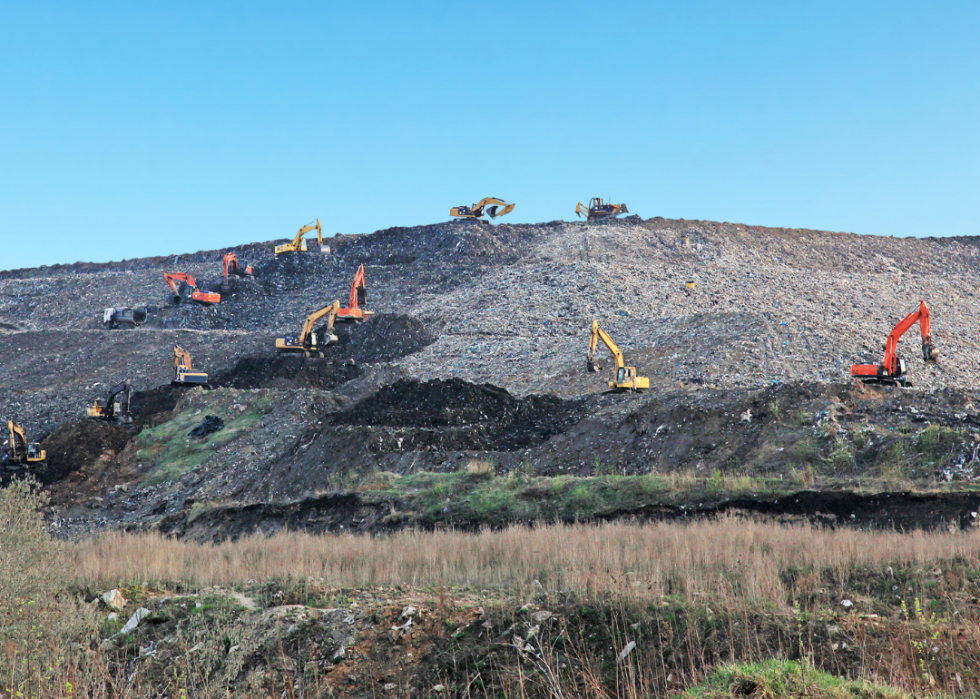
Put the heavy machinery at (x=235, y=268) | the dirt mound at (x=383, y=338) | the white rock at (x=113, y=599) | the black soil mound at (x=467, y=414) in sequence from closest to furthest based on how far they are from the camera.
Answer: the white rock at (x=113, y=599) → the black soil mound at (x=467, y=414) → the dirt mound at (x=383, y=338) → the heavy machinery at (x=235, y=268)

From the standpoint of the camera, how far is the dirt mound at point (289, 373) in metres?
30.0

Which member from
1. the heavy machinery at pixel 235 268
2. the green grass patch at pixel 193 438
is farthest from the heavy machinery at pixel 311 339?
the heavy machinery at pixel 235 268

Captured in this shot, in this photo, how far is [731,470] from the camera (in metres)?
16.2

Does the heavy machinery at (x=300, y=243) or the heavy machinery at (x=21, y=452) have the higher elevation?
the heavy machinery at (x=300, y=243)

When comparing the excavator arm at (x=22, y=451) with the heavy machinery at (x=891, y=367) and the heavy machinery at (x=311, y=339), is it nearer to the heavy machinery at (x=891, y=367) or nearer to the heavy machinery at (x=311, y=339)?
the heavy machinery at (x=311, y=339)

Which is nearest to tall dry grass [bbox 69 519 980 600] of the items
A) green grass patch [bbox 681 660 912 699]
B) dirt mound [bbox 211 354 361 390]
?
green grass patch [bbox 681 660 912 699]

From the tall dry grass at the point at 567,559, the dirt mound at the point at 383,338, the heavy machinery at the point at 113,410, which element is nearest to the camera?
the tall dry grass at the point at 567,559

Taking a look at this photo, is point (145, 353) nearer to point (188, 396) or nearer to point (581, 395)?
point (188, 396)

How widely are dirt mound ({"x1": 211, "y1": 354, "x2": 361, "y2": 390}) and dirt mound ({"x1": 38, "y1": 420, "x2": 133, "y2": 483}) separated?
5.97m

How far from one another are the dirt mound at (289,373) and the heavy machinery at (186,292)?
11898 millimetres

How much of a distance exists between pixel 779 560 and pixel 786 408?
10124 mm

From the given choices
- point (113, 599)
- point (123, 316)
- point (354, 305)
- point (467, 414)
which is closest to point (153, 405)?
point (354, 305)

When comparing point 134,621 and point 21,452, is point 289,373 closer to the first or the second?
point 21,452

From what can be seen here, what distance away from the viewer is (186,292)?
45.9 metres
